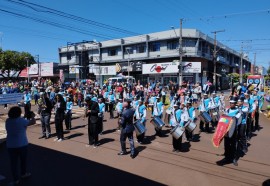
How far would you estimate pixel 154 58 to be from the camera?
39.7 metres

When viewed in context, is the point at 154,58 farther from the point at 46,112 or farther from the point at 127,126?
the point at 127,126

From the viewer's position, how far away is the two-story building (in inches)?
1394

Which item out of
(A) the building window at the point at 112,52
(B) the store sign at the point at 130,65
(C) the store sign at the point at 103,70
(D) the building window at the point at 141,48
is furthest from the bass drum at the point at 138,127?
(A) the building window at the point at 112,52

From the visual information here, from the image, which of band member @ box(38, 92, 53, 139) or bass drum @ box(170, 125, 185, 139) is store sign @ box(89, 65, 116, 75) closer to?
band member @ box(38, 92, 53, 139)

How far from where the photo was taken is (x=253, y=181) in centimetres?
583

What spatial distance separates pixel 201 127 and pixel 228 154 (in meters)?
4.00

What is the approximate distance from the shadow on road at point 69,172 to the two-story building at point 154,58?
25.0m

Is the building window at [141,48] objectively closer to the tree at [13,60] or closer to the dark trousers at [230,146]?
the tree at [13,60]

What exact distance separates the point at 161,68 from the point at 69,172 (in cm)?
2990

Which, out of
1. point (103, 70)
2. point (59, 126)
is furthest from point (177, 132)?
point (103, 70)

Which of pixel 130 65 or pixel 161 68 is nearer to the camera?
pixel 161 68

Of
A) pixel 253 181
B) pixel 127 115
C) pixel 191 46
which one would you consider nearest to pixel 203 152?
pixel 253 181

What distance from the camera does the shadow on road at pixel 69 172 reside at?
574 cm

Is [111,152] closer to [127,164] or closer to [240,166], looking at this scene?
[127,164]
